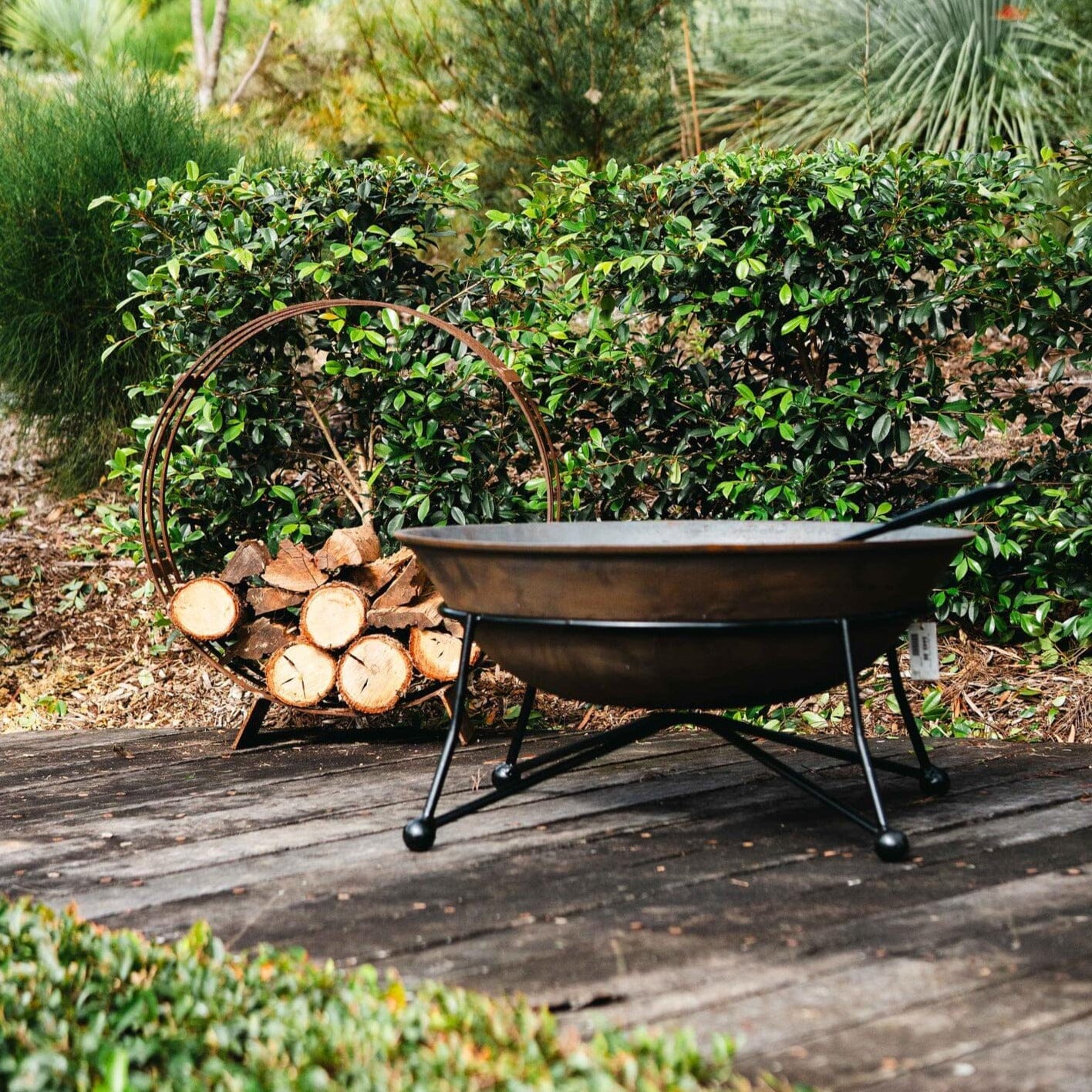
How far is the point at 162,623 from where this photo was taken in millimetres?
3908

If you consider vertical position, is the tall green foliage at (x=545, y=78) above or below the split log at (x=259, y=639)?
above

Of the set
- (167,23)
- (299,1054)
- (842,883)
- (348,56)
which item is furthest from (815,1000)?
(167,23)

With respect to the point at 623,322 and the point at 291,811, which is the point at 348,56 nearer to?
the point at 623,322

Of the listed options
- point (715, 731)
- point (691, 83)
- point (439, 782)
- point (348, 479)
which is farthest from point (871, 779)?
point (691, 83)

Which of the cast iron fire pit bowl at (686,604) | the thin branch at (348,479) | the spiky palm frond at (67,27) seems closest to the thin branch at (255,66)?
the spiky palm frond at (67,27)

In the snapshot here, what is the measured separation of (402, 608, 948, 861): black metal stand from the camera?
7.12 feet

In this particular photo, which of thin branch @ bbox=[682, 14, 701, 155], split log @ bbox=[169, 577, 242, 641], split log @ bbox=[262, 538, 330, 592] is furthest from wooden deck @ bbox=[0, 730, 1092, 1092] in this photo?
thin branch @ bbox=[682, 14, 701, 155]

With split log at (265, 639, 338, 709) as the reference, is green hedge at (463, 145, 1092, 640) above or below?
above

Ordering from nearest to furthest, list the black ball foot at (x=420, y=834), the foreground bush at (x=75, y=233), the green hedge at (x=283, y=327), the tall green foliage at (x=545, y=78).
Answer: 1. the black ball foot at (x=420, y=834)
2. the green hedge at (x=283, y=327)
3. the foreground bush at (x=75, y=233)
4. the tall green foliage at (x=545, y=78)

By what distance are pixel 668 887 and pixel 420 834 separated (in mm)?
495

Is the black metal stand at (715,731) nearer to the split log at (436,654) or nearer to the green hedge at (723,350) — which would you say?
the split log at (436,654)

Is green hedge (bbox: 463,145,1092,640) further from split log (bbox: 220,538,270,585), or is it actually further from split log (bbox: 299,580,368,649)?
split log (bbox: 220,538,270,585)

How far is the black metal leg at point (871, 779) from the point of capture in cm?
215

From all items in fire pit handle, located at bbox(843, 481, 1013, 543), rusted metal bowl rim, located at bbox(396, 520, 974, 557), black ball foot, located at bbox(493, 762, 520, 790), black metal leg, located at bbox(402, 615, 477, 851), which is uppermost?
fire pit handle, located at bbox(843, 481, 1013, 543)
